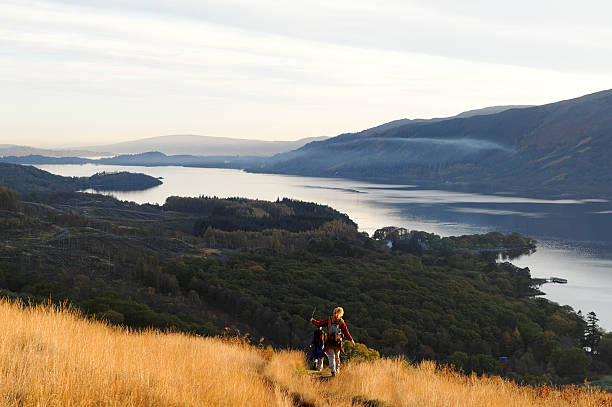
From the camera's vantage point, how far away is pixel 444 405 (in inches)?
452

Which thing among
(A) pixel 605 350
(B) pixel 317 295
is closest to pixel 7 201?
(B) pixel 317 295

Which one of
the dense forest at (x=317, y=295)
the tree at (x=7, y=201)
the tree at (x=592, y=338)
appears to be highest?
the tree at (x=7, y=201)

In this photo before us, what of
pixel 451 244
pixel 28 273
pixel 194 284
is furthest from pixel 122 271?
pixel 451 244

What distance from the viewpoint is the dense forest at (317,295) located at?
70375mm

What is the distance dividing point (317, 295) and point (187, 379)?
3765 inches

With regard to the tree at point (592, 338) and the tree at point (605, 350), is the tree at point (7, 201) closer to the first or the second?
the tree at point (592, 338)

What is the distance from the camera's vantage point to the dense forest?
7038cm

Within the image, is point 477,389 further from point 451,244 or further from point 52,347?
point 451,244

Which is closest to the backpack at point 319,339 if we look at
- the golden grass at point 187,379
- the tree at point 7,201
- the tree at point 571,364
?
the golden grass at point 187,379

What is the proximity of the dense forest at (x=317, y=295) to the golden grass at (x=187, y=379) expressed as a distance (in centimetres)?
3058

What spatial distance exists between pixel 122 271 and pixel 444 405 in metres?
106

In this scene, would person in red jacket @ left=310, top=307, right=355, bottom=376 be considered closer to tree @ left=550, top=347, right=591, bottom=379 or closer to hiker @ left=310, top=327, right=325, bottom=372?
hiker @ left=310, top=327, right=325, bottom=372

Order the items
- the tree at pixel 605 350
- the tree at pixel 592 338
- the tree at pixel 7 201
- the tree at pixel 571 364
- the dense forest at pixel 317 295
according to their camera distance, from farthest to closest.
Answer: the tree at pixel 7 201, the tree at pixel 592 338, the tree at pixel 605 350, the tree at pixel 571 364, the dense forest at pixel 317 295

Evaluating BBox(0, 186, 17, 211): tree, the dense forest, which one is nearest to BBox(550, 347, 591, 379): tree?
the dense forest
